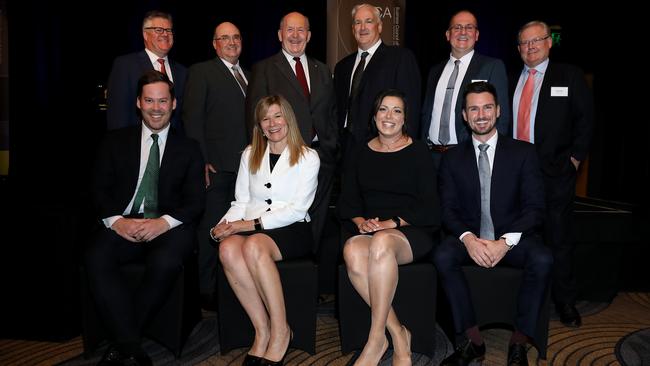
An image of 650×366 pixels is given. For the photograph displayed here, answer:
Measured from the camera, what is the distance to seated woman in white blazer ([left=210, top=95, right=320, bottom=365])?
2500mm

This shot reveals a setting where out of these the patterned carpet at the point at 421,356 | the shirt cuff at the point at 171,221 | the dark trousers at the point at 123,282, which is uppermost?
the shirt cuff at the point at 171,221

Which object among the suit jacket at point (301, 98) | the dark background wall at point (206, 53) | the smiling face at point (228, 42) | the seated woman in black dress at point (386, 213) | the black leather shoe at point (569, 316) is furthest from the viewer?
the dark background wall at point (206, 53)

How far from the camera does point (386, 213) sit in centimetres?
280

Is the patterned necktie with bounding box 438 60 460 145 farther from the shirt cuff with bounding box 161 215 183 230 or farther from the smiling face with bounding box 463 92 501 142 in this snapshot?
the shirt cuff with bounding box 161 215 183 230

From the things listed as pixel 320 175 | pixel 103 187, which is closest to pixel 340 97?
pixel 320 175

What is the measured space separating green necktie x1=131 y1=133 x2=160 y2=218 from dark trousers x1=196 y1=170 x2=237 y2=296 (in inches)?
24.7

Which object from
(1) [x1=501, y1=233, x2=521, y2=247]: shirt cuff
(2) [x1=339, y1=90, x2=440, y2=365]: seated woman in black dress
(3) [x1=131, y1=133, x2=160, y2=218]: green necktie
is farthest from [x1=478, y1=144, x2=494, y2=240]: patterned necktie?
(3) [x1=131, y1=133, x2=160, y2=218]: green necktie

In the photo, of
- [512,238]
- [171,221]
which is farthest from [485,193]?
[171,221]

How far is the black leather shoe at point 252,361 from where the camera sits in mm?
2469

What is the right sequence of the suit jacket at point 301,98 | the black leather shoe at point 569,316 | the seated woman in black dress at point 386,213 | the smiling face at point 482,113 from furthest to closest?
the suit jacket at point 301,98
the black leather shoe at point 569,316
the smiling face at point 482,113
the seated woman in black dress at point 386,213

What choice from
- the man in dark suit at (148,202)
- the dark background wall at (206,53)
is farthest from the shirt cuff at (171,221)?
the dark background wall at (206,53)

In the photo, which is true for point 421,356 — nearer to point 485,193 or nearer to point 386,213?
point 386,213

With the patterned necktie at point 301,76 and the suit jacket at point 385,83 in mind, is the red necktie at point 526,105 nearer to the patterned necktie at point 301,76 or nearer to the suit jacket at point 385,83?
the suit jacket at point 385,83

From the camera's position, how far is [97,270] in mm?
2498
